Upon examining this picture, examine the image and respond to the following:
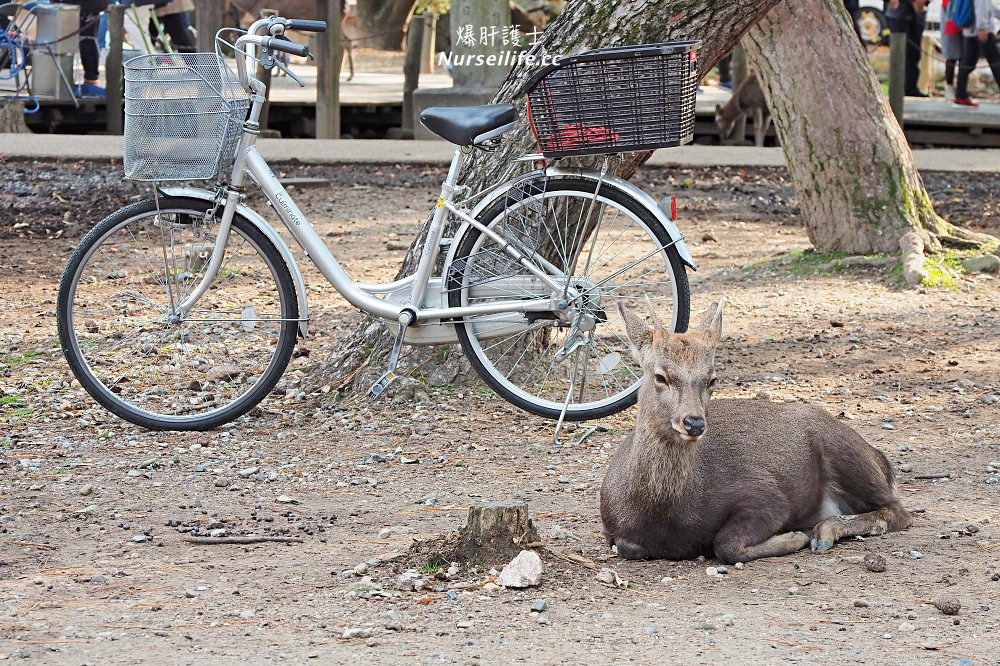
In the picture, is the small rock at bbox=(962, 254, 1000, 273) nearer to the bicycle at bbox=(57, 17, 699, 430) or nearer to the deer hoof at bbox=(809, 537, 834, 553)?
the bicycle at bbox=(57, 17, 699, 430)

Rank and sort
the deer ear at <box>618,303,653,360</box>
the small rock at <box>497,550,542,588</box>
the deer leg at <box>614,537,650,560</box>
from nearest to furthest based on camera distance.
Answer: the small rock at <box>497,550,542,588</box> → the deer leg at <box>614,537,650,560</box> → the deer ear at <box>618,303,653,360</box>

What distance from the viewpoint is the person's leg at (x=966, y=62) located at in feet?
54.2

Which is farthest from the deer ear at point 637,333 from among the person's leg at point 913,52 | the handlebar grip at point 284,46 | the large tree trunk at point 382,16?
the large tree trunk at point 382,16

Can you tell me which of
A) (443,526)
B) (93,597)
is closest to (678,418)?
(443,526)

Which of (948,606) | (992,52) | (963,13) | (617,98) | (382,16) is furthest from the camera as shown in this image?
(382,16)

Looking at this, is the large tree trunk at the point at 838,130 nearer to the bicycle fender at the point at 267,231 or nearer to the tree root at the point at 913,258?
the tree root at the point at 913,258

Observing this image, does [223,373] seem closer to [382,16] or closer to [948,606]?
[948,606]

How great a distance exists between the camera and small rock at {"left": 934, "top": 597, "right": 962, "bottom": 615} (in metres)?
3.89

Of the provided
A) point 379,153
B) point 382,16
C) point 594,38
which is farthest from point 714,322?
point 382,16

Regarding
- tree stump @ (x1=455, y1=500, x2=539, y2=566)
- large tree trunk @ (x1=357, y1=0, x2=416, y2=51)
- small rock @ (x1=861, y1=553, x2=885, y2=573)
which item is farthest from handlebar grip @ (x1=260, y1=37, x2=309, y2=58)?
large tree trunk @ (x1=357, y1=0, x2=416, y2=51)

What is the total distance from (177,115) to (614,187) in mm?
1790

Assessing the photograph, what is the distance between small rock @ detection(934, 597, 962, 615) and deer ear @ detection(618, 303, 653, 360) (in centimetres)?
124

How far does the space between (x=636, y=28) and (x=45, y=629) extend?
357 cm

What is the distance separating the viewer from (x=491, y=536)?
4.27 m
